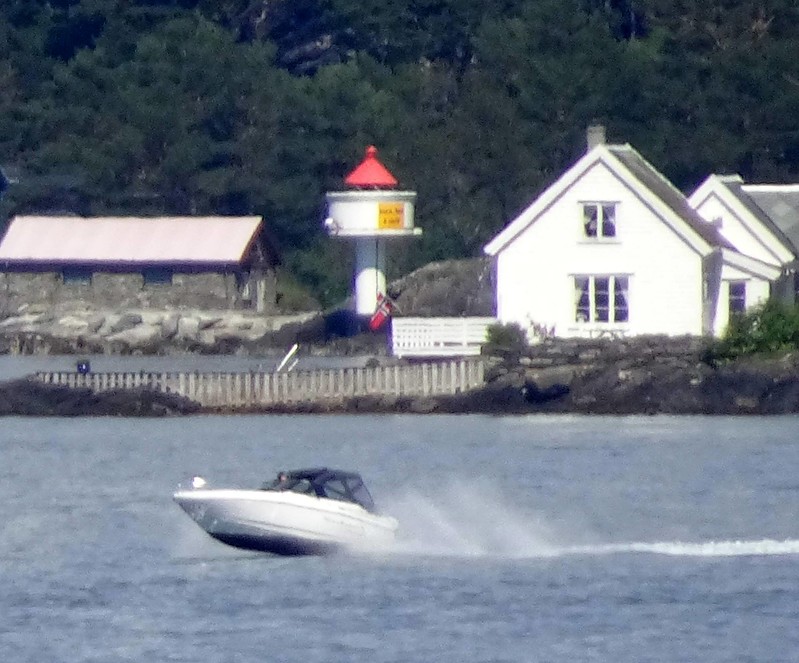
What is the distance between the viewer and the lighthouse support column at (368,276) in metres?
63.0

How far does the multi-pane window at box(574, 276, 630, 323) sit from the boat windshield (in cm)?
2216

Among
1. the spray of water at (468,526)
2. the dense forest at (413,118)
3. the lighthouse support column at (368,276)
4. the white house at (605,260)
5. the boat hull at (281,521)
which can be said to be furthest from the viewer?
the dense forest at (413,118)

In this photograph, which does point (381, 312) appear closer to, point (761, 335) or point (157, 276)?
point (157, 276)

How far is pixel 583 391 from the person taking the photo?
4784cm

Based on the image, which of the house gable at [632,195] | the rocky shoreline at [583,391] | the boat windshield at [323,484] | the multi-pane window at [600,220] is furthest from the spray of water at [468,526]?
the multi-pane window at [600,220]

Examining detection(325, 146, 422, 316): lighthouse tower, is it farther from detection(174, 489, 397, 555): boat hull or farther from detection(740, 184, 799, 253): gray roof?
detection(174, 489, 397, 555): boat hull

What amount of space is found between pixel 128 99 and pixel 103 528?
1809 inches

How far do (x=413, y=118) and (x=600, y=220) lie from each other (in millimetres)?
28691

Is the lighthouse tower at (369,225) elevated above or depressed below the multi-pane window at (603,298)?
above

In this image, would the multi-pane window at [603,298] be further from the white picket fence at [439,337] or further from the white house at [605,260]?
the white picket fence at [439,337]

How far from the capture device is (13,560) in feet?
99.8

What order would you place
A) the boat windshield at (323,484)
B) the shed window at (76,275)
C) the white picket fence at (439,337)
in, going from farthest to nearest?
the shed window at (76,275) < the white picket fence at (439,337) < the boat windshield at (323,484)

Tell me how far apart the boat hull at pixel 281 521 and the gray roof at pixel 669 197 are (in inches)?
907

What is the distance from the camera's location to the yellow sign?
209ft
